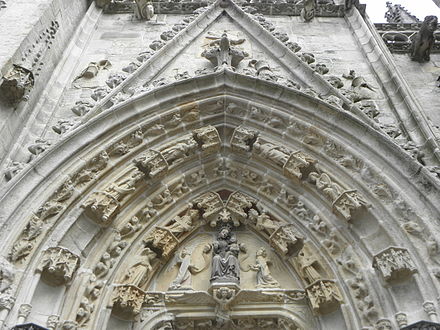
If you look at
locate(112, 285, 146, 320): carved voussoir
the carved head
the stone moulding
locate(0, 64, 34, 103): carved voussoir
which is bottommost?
locate(112, 285, 146, 320): carved voussoir

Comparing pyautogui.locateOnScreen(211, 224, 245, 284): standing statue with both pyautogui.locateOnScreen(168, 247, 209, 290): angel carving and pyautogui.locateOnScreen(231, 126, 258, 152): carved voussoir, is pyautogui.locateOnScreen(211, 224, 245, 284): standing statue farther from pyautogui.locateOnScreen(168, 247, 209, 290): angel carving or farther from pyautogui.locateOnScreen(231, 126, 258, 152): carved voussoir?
pyautogui.locateOnScreen(231, 126, 258, 152): carved voussoir

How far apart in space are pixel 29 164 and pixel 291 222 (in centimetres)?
350

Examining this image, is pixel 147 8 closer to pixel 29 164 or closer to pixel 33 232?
pixel 29 164

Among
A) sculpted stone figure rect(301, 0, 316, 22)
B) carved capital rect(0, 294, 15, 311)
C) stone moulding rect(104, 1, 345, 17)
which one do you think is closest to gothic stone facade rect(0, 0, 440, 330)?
carved capital rect(0, 294, 15, 311)

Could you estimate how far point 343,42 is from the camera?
9164 millimetres

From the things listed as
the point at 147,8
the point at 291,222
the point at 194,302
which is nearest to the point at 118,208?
the point at 194,302

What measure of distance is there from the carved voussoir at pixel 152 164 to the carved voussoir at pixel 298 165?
1.71 metres

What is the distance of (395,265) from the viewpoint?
17.5 ft

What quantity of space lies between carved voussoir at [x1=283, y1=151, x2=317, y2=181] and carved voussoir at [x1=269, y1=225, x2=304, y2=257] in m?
0.71

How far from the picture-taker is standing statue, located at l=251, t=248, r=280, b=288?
650cm

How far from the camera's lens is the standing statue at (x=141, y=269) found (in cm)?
628

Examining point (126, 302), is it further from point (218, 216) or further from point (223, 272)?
point (218, 216)

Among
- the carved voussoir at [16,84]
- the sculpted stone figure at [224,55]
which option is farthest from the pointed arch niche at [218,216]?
the carved voussoir at [16,84]

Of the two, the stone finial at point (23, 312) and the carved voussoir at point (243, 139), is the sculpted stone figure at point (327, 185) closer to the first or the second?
the carved voussoir at point (243, 139)
